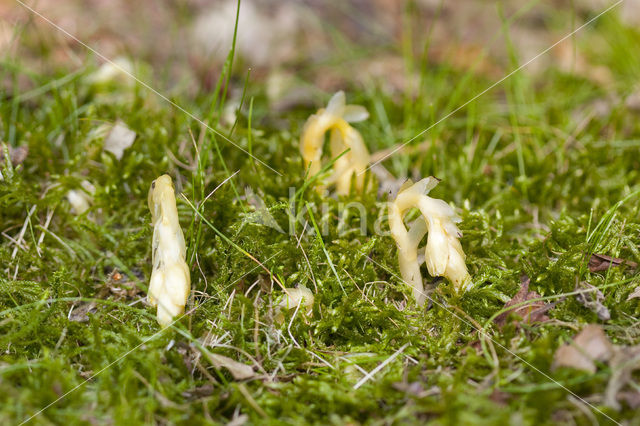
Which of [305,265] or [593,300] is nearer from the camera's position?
[593,300]

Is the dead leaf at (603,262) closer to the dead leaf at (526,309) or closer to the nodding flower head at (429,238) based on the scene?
the dead leaf at (526,309)

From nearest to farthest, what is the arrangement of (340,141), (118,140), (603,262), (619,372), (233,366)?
(619,372) < (233,366) < (603,262) < (340,141) < (118,140)

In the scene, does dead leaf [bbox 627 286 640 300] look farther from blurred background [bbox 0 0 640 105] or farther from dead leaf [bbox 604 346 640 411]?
blurred background [bbox 0 0 640 105]

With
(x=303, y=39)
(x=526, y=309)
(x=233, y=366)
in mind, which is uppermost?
(x=303, y=39)

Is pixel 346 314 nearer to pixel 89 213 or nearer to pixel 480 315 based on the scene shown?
pixel 480 315

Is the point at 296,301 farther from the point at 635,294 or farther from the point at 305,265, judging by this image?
the point at 635,294

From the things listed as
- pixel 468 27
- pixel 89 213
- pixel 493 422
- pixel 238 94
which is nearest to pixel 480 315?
pixel 493 422

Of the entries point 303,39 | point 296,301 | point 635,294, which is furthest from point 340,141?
point 303,39
